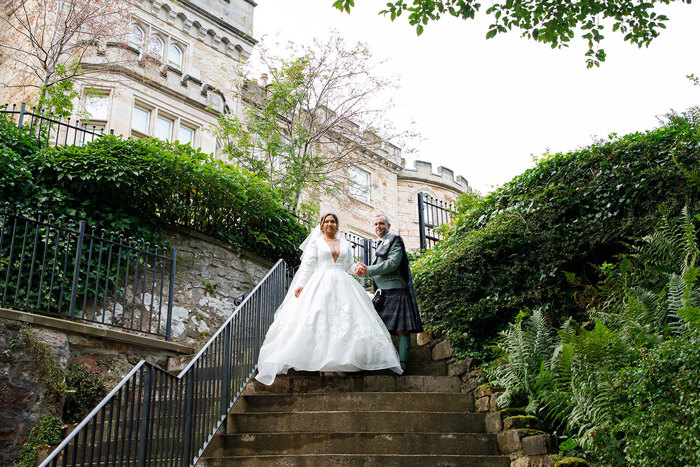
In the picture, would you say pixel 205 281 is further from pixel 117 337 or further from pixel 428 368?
pixel 428 368

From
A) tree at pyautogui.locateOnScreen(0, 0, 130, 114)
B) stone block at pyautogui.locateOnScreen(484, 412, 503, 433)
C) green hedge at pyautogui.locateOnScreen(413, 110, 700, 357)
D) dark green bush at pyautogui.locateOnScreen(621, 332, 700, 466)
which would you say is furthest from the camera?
tree at pyautogui.locateOnScreen(0, 0, 130, 114)

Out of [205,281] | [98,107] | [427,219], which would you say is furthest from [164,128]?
[205,281]

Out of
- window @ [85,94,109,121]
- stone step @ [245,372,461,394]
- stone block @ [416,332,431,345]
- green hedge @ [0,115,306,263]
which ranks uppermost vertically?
window @ [85,94,109,121]

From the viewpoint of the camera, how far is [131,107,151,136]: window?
15.9 metres

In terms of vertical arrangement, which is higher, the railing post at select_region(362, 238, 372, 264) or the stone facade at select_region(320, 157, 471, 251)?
the stone facade at select_region(320, 157, 471, 251)

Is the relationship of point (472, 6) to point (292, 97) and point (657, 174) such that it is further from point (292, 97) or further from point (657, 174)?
point (292, 97)

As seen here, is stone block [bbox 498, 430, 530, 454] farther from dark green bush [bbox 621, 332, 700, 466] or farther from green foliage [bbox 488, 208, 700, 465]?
dark green bush [bbox 621, 332, 700, 466]

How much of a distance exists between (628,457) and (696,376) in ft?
2.39

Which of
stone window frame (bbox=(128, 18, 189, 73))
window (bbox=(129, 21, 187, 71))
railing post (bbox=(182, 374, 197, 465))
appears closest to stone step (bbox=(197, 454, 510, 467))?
railing post (bbox=(182, 374, 197, 465))

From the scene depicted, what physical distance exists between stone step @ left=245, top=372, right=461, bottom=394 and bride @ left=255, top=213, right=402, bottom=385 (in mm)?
173

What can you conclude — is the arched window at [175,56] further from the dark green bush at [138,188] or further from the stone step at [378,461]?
the stone step at [378,461]

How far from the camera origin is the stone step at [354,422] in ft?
19.3

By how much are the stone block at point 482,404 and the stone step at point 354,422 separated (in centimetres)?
20

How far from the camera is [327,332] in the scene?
6566 mm
